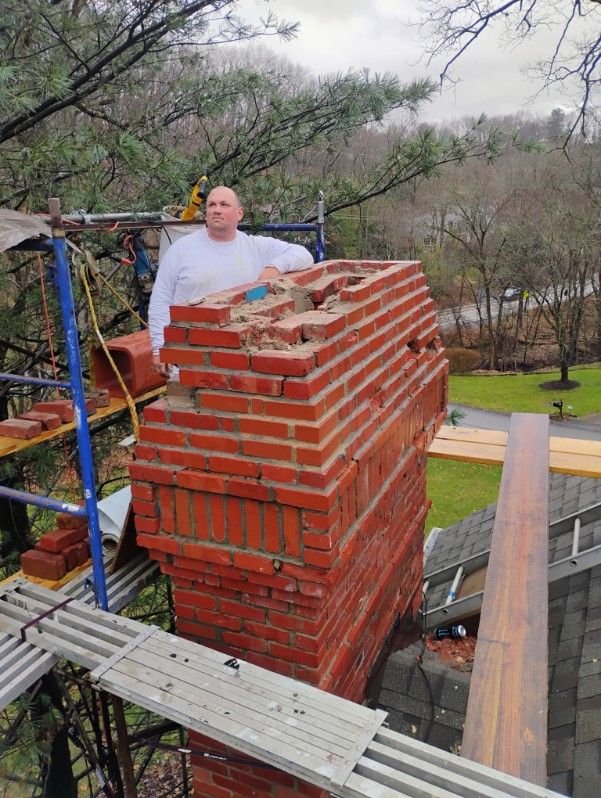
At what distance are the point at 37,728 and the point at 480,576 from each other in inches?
212

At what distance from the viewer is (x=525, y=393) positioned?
81.6 ft

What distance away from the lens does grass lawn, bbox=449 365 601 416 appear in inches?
905

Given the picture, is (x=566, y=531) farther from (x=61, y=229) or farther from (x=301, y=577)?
(x=61, y=229)

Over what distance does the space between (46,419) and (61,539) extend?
0.71 metres

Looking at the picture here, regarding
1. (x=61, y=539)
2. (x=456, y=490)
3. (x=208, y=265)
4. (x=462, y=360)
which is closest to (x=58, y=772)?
(x=61, y=539)

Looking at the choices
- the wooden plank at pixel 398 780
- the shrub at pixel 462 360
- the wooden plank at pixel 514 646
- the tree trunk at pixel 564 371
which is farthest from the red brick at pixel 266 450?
the shrub at pixel 462 360

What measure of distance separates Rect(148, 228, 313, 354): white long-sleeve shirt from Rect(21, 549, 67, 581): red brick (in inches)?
50.5

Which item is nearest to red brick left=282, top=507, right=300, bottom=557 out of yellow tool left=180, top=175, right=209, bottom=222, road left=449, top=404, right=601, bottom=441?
yellow tool left=180, top=175, right=209, bottom=222

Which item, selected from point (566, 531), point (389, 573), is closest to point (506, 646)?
point (389, 573)

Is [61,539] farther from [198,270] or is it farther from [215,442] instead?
[198,270]

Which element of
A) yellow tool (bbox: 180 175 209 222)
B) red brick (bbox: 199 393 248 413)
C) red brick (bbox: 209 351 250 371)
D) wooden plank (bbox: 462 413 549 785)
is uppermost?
yellow tool (bbox: 180 175 209 222)

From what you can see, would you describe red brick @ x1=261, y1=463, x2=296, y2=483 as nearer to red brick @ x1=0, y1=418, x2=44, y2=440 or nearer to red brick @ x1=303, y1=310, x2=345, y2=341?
red brick @ x1=303, y1=310, x2=345, y2=341

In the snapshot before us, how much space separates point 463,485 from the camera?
17969mm

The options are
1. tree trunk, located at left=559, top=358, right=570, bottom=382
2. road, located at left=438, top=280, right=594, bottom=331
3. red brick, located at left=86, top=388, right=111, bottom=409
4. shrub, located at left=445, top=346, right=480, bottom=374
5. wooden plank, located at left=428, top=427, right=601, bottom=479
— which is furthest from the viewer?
road, located at left=438, top=280, right=594, bottom=331
